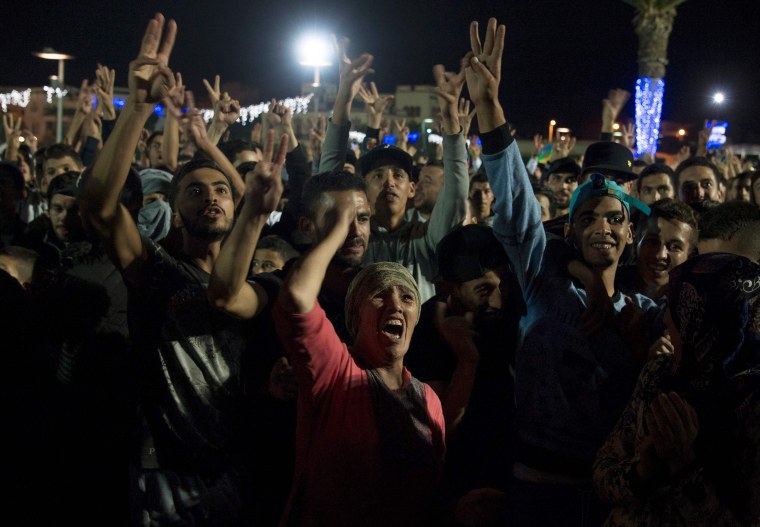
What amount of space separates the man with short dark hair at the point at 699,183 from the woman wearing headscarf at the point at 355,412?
15.3ft

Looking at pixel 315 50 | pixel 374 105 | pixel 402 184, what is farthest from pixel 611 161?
pixel 315 50

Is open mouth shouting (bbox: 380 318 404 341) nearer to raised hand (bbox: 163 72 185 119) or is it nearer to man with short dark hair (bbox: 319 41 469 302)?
raised hand (bbox: 163 72 185 119)

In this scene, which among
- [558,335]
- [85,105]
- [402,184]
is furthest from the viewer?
[85,105]

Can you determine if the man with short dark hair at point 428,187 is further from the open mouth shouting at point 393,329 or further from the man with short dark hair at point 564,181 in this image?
the open mouth shouting at point 393,329

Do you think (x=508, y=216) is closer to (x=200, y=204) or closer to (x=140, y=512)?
(x=200, y=204)

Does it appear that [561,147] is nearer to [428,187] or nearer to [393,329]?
[428,187]

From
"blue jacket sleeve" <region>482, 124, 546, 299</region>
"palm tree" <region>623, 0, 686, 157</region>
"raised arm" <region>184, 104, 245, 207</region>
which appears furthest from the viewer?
"palm tree" <region>623, 0, 686, 157</region>

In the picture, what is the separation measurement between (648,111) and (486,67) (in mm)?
23519

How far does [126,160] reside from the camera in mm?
3152

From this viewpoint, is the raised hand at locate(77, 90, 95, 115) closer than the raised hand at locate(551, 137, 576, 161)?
Yes

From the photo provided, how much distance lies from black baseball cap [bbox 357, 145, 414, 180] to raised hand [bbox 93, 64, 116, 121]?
4.29 meters

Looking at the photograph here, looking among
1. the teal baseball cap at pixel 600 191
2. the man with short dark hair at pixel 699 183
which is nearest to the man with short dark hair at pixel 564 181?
the man with short dark hair at pixel 699 183

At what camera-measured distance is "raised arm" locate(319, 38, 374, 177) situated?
528 centimetres

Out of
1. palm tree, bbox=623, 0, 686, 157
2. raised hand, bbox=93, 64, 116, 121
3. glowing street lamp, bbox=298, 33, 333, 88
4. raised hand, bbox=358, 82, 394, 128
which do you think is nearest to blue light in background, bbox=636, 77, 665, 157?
palm tree, bbox=623, 0, 686, 157
